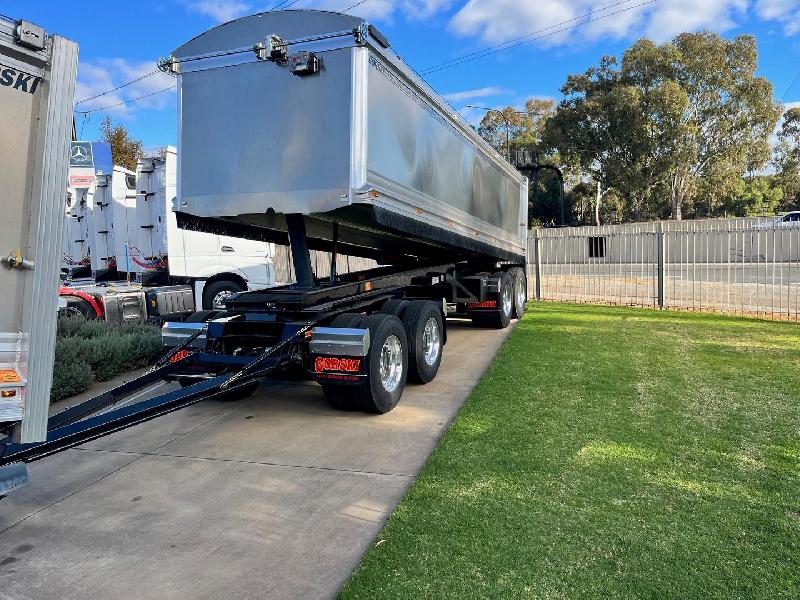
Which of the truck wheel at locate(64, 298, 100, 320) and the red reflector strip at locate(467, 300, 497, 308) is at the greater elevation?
the red reflector strip at locate(467, 300, 497, 308)

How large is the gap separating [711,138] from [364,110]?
40.5m

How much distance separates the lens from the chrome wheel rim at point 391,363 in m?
6.42

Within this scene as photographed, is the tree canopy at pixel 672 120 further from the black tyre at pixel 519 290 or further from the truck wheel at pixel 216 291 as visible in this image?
the truck wheel at pixel 216 291

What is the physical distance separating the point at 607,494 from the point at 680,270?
13.4 meters

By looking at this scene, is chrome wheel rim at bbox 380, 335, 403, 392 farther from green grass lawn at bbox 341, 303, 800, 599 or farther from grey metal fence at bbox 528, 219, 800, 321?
grey metal fence at bbox 528, 219, 800, 321

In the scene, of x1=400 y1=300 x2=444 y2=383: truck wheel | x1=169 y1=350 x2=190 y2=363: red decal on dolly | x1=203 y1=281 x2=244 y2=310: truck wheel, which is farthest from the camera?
x1=203 y1=281 x2=244 y2=310: truck wheel

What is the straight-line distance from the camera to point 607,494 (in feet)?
13.8

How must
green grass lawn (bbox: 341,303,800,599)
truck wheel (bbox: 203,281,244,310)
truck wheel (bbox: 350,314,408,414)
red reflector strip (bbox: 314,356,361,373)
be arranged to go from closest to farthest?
green grass lawn (bbox: 341,303,800,599), red reflector strip (bbox: 314,356,361,373), truck wheel (bbox: 350,314,408,414), truck wheel (bbox: 203,281,244,310)

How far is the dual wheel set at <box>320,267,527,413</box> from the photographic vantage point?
20.0 feet

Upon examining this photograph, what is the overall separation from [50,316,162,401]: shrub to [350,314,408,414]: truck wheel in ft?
12.1

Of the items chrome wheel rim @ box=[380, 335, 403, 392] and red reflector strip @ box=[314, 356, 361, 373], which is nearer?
red reflector strip @ box=[314, 356, 361, 373]

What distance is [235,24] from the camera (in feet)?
20.1

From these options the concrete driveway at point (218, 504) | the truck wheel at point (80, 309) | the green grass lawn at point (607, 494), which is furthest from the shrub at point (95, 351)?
the green grass lawn at point (607, 494)

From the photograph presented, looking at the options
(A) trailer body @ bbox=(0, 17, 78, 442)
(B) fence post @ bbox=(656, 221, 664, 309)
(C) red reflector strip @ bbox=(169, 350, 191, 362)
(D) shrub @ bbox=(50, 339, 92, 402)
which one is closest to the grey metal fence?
(B) fence post @ bbox=(656, 221, 664, 309)
